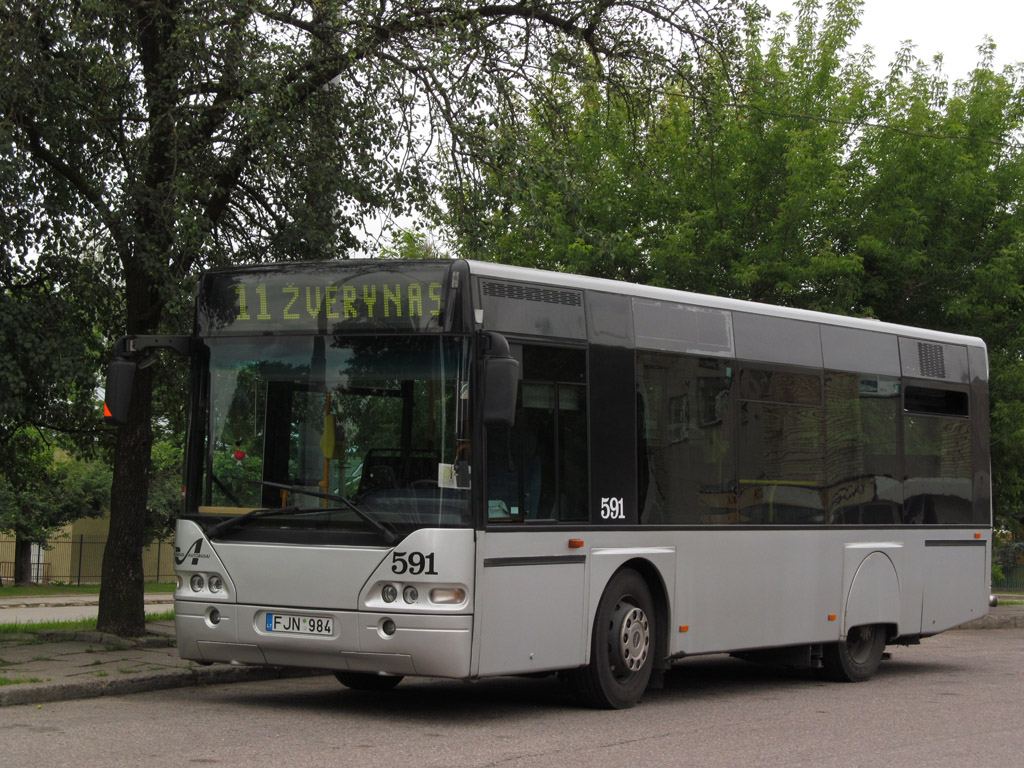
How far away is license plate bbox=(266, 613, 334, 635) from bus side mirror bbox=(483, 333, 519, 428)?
183 centimetres

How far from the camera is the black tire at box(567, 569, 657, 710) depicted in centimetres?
1017

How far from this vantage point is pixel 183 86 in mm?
13625

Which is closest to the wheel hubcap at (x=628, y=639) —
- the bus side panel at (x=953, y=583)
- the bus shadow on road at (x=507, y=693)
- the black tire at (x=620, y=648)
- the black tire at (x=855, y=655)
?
the black tire at (x=620, y=648)

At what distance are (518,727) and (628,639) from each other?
146 centimetres

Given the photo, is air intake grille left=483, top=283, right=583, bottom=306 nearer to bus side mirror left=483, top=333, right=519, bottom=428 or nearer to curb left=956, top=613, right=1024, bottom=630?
bus side mirror left=483, top=333, right=519, bottom=428

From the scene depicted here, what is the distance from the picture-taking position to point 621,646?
10.3 meters

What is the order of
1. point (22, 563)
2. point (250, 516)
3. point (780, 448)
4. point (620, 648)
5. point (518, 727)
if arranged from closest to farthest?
point (518, 727), point (250, 516), point (620, 648), point (780, 448), point (22, 563)

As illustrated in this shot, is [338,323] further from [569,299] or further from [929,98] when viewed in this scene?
[929,98]

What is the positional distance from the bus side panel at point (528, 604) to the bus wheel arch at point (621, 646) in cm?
25

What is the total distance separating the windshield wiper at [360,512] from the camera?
361 inches

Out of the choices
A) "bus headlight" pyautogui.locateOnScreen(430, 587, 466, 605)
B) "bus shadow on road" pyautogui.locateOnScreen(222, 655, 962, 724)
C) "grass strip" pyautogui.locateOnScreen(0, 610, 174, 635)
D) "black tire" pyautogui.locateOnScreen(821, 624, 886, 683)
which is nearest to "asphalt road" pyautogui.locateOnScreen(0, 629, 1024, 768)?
"bus shadow on road" pyautogui.locateOnScreen(222, 655, 962, 724)

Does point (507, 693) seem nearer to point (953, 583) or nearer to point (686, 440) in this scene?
point (686, 440)

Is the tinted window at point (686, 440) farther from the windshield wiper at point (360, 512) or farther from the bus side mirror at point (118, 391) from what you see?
the bus side mirror at point (118, 391)

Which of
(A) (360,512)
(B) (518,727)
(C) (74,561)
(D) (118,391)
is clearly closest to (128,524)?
(D) (118,391)
